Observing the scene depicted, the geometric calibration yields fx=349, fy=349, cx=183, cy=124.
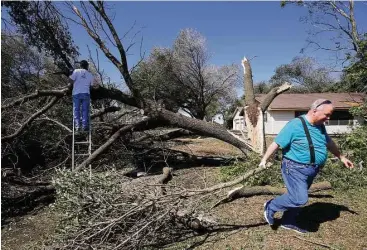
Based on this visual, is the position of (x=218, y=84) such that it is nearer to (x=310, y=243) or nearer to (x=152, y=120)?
(x=152, y=120)

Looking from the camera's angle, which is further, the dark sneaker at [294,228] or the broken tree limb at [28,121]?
the broken tree limb at [28,121]

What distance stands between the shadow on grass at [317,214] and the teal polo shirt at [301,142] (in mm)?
973

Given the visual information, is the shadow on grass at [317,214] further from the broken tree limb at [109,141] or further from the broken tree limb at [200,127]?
the broken tree limb at [109,141]

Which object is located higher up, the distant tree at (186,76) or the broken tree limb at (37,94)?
the distant tree at (186,76)

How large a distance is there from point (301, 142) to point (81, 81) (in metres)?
4.54

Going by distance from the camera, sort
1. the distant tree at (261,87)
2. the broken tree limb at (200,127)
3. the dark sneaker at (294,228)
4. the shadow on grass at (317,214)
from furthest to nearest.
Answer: the distant tree at (261,87) → the broken tree limb at (200,127) → the shadow on grass at (317,214) → the dark sneaker at (294,228)

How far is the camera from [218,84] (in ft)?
105

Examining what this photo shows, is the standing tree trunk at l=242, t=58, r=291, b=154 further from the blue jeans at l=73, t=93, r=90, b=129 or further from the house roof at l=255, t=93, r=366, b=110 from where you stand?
the house roof at l=255, t=93, r=366, b=110

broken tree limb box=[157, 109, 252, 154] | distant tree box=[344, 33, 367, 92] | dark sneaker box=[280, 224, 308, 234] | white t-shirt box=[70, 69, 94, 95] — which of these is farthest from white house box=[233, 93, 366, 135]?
dark sneaker box=[280, 224, 308, 234]

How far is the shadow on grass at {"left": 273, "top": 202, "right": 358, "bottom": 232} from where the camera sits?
176 inches

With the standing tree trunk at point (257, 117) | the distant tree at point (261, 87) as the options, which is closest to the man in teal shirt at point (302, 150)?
the standing tree trunk at point (257, 117)

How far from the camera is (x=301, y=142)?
156 inches

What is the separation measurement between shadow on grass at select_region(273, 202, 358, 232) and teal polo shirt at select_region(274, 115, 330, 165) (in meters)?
0.97

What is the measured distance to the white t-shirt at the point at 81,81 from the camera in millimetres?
6801
